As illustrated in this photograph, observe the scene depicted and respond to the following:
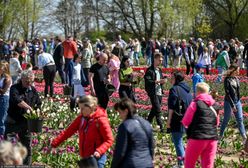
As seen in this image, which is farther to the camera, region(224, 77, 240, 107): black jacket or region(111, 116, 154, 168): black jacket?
region(224, 77, 240, 107): black jacket

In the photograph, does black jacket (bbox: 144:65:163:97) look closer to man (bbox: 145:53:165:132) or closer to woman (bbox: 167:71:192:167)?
man (bbox: 145:53:165:132)

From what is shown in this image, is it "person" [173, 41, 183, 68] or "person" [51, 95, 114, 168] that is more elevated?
"person" [173, 41, 183, 68]

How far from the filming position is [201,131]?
7.67 m

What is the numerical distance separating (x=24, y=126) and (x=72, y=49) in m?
11.2

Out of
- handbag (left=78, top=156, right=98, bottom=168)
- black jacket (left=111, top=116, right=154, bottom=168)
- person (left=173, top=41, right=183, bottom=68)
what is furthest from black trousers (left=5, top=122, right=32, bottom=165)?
person (left=173, top=41, right=183, bottom=68)

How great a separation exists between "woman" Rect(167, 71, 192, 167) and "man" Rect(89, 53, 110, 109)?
8.74 ft

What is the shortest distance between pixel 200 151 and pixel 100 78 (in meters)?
4.20

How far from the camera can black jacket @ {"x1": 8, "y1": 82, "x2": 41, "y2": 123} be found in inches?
332

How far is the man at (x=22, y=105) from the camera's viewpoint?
840 centimetres

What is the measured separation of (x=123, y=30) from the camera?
50.9m

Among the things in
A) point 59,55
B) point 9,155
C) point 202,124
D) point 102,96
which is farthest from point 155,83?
point 59,55

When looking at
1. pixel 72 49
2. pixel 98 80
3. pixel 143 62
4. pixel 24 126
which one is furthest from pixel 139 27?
pixel 24 126

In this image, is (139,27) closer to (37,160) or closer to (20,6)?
(20,6)

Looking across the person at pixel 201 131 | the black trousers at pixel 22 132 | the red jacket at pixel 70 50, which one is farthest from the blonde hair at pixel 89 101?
the red jacket at pixel 70 50
